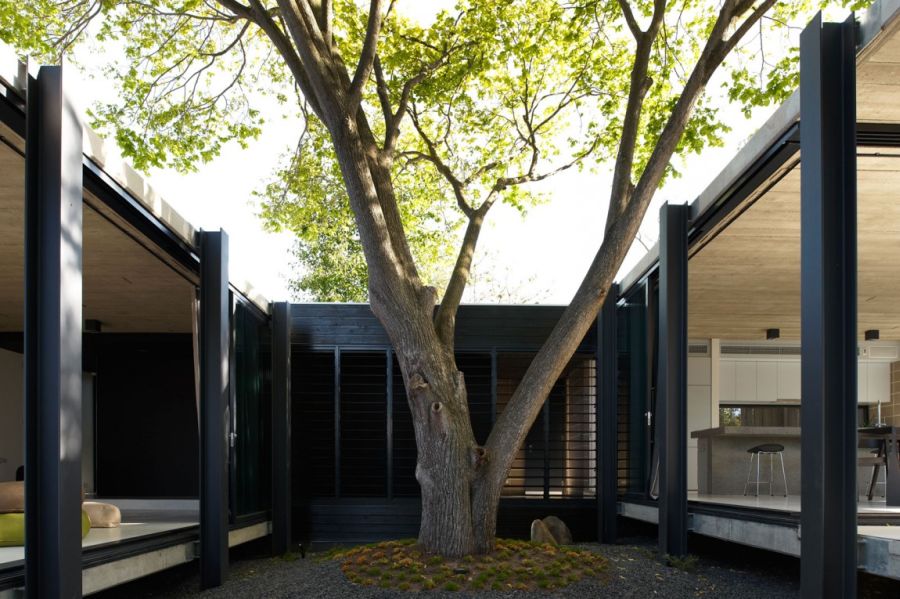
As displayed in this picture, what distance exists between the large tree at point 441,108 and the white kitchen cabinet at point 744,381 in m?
4.37

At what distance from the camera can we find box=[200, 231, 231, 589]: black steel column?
296 inches

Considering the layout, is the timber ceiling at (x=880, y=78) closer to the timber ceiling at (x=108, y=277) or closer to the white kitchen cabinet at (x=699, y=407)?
the timber ceiling at (x=108, y=277)

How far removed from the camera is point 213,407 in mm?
7676

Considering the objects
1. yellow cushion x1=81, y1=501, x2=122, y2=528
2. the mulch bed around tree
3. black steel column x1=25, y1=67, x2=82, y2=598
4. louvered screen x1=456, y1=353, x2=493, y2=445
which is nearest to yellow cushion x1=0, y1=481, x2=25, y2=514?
yellow cushion x1=81, y1=501, x2=122, y2=528

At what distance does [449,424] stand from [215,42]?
678cm

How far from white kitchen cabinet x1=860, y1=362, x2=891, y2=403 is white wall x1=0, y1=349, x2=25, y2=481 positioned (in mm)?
13074

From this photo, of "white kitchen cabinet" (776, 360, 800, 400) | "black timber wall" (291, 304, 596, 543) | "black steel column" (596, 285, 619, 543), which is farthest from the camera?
"white kitchen cabinet" (776, 360, 800, 400)

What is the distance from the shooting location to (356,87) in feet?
26.0

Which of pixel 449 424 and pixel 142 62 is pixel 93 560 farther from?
pixel 142 62

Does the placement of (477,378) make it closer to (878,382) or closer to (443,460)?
(443,460)

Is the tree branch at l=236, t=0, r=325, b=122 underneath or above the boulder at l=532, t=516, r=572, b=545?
above

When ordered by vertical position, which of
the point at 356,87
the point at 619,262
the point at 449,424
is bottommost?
the point at 449,424

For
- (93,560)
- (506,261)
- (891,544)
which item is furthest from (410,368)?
(506,261)

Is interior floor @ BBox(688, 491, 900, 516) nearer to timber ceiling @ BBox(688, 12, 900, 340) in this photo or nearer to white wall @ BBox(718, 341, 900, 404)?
timber ceiling @ BBox(688, 12, 900, 340)
